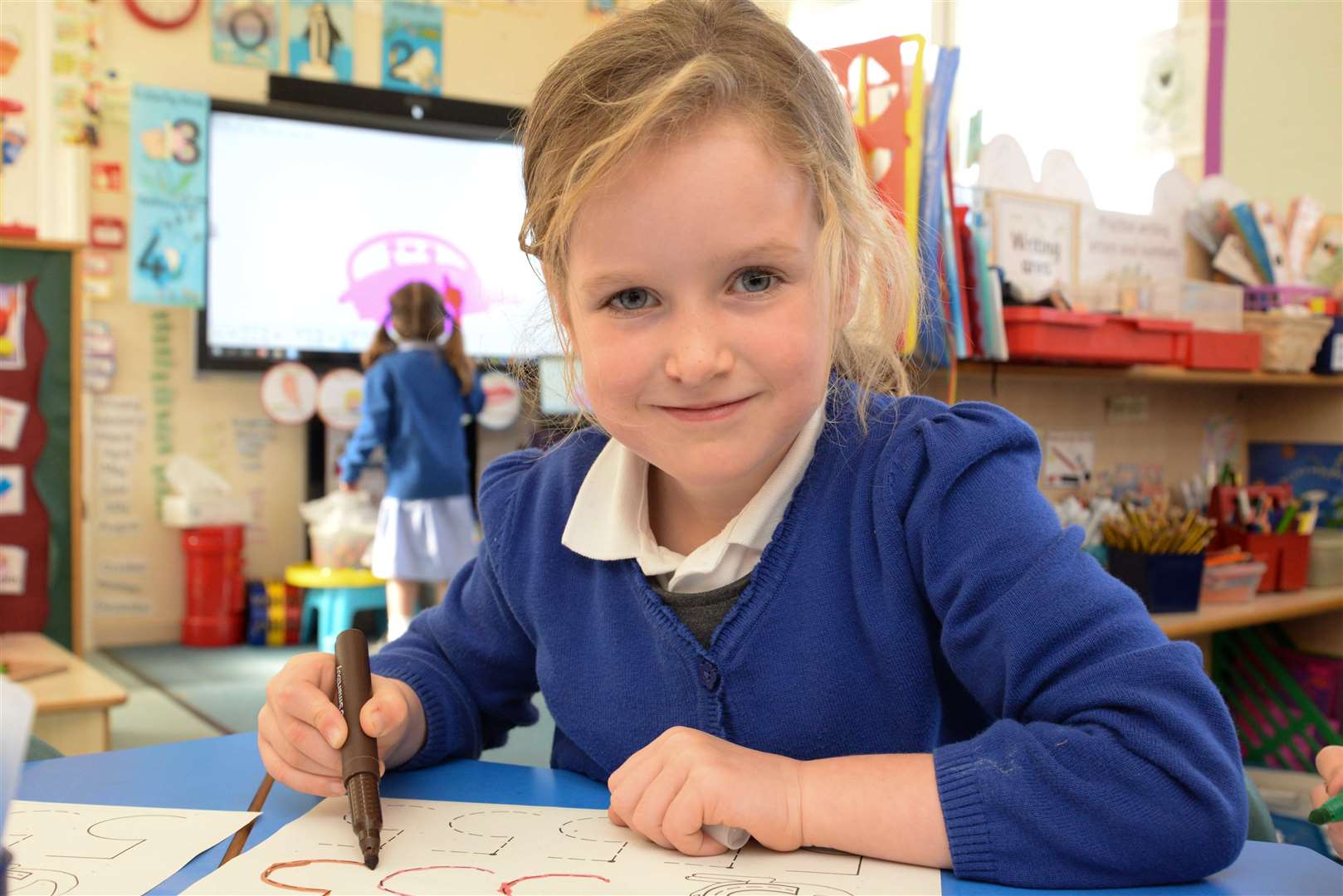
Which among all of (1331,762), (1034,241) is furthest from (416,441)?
(1331,762)

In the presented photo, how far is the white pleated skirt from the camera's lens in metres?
3.04

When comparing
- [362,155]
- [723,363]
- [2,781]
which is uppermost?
[362,155]

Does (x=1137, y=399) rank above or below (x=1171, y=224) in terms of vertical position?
below

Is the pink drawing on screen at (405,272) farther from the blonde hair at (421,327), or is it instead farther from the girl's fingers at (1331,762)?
the girl's fingers at (1331,762)

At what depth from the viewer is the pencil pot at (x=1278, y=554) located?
211cm

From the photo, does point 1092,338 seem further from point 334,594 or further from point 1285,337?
point 334,594

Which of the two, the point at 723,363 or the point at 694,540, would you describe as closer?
the point at 723,363

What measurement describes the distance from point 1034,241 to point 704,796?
1.40 m

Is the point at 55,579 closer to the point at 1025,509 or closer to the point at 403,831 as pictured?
the point at 403,831

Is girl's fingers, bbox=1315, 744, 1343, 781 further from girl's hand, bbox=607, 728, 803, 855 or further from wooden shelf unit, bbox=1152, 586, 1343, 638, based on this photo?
wooden shelf unit, bbox=1152, 586, 1343, 638

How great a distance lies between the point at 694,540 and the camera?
77 centimetres

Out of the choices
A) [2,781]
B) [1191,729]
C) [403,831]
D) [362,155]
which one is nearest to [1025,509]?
[1191,729]

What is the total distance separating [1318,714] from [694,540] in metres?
1.86

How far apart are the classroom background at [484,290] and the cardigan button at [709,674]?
28cm
